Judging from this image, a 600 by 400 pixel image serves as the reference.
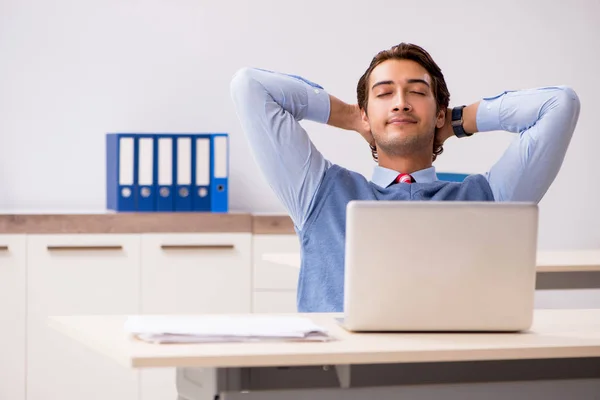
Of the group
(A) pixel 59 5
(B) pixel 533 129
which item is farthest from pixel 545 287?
(A) pixel 59 5

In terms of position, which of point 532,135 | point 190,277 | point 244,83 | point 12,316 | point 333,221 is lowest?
point 12,316

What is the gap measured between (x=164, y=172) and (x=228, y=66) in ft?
2.25

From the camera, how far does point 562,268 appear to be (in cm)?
322

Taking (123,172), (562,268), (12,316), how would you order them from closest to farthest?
(562,268) < (12,316) < (123,172)

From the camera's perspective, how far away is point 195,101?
4.34 m

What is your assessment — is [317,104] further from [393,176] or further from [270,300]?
[270,300]

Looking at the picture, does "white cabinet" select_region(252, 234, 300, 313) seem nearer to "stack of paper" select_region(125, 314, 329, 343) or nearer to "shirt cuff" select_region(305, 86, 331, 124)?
"shirt cuff" select_region(305, 86, 331, 124)

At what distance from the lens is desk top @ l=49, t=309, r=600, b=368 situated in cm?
138

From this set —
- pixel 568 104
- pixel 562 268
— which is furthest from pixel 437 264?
pixel 562 268

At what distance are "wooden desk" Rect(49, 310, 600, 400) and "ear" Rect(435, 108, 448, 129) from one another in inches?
25.6

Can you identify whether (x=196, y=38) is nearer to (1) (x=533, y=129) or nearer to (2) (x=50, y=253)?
(2) (x=50, y=253)

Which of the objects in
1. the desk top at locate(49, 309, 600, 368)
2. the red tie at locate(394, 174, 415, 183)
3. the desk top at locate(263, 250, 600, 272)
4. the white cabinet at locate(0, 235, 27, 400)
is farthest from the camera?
the white cabinet at locate(0, 235, 27, 400)

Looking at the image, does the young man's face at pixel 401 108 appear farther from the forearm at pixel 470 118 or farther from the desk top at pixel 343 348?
the desk top at pixel 343 348

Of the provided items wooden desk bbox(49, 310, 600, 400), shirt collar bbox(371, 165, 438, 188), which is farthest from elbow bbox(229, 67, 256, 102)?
wooden desk bbox(49, 310, 600, 400)
